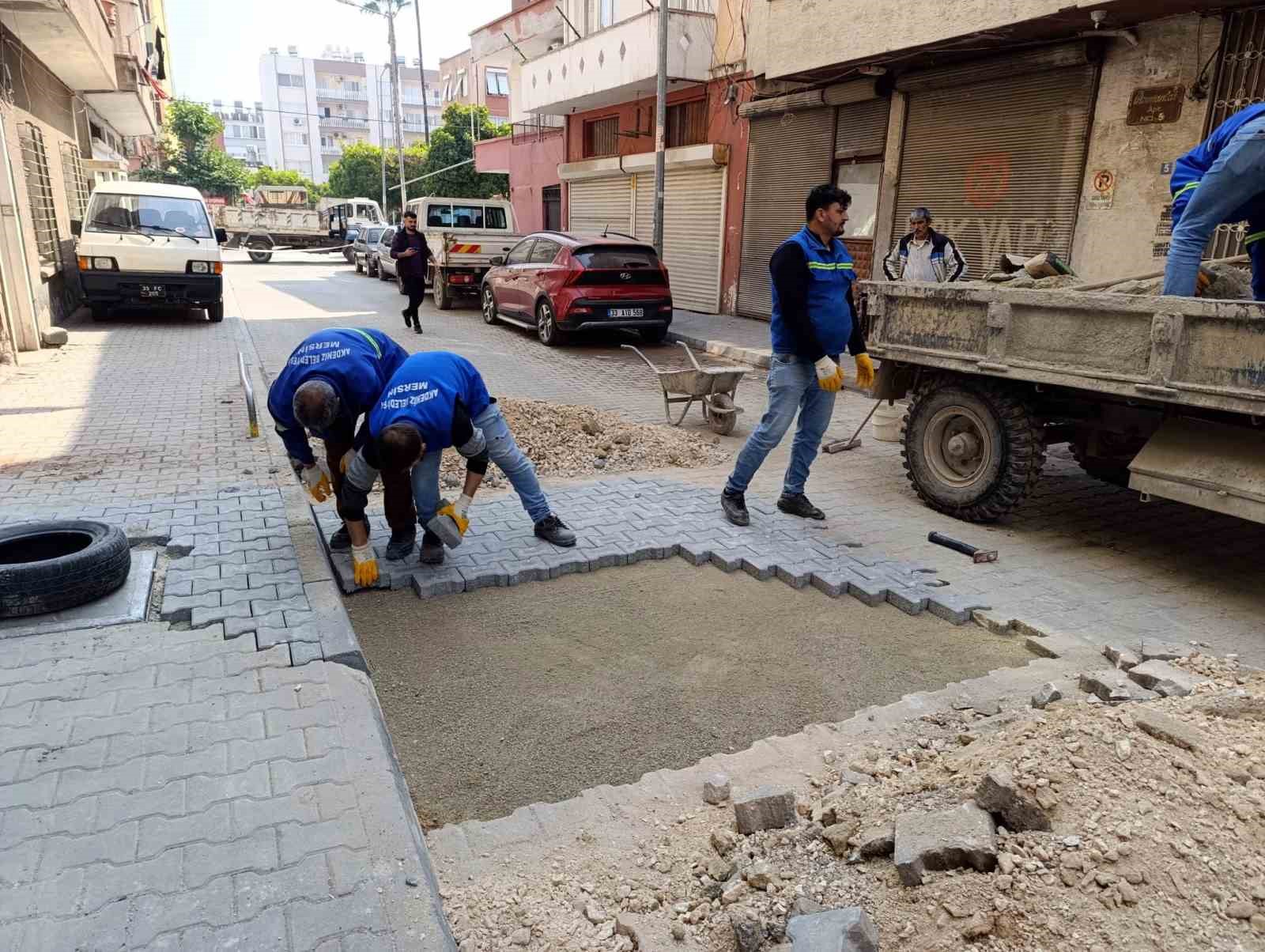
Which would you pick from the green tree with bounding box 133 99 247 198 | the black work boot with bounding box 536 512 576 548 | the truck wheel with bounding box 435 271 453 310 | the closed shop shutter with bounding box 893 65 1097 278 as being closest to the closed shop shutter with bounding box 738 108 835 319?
the closed shop shutter with bounding box 893 65 1097 278

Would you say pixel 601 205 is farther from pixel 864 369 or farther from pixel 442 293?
pixel 864 369

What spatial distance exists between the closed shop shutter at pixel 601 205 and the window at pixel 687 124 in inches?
81.5

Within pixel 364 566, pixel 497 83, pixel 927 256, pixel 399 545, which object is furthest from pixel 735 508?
pixel 497 83

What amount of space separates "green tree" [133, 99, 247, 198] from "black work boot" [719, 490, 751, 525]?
2068 inches

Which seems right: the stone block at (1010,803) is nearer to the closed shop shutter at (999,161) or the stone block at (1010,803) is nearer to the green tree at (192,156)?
the closed shop shutter at (999,161)

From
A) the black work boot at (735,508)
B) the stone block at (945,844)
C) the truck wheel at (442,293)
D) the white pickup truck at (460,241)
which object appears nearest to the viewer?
the stone block at (945,844)

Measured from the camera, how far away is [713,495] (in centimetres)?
604

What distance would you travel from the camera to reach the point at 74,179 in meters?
16.7

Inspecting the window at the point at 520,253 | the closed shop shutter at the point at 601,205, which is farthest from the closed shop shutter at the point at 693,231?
the window at the point at 520,253

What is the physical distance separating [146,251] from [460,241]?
238 inches

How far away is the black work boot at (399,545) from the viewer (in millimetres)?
4699

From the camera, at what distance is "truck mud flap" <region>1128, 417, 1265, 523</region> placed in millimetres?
4227

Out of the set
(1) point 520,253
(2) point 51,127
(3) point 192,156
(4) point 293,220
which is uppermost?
(3) point 192,156

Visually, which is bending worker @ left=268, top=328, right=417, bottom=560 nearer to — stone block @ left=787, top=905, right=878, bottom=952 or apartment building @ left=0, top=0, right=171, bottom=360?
stone block @ left=787, top=905, right=878, bottom=952
